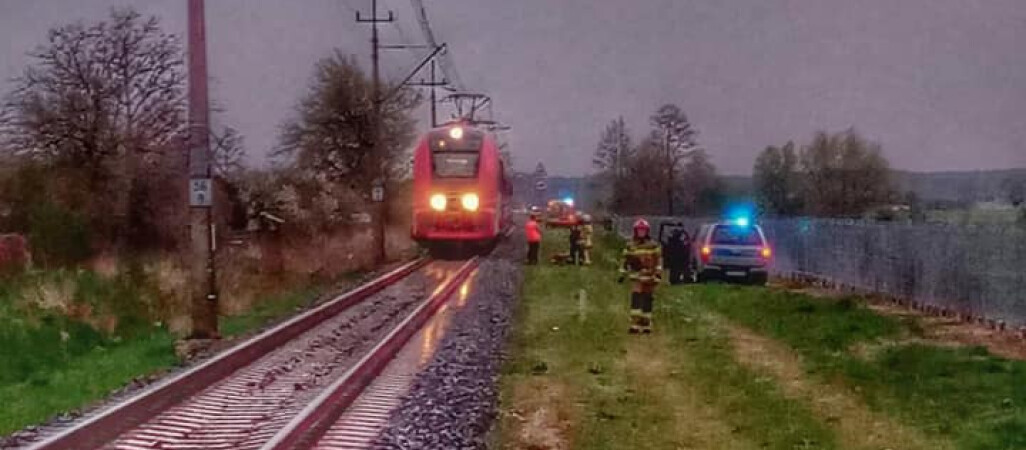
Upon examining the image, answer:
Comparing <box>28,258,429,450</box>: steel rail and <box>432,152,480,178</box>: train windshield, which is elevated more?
<box>432,152,480,178</box>: train windshield

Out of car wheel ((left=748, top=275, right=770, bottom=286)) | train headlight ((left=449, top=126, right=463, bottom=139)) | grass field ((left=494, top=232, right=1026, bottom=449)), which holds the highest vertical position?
train headlight ((left=449, top=126, right=463, bottom=139))

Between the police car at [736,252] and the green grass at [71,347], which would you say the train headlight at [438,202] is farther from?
the green grass at [71,347]

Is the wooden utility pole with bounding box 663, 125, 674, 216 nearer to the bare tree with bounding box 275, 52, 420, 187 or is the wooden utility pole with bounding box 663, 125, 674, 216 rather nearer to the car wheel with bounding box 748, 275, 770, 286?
the bare tree with bounding box 275, 52, 420, 187

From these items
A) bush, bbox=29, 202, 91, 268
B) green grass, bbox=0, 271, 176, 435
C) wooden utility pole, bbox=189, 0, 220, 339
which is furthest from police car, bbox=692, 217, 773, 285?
bush, bbox=29, 202, 91, 268

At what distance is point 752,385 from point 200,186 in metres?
9.50

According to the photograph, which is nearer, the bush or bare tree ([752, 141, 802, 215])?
the bush

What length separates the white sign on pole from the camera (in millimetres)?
19594

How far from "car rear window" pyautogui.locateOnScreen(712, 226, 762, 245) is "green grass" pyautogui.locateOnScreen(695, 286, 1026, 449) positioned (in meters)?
7.10

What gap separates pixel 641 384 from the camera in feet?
47.2

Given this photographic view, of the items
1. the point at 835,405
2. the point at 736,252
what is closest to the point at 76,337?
the point at 835,405

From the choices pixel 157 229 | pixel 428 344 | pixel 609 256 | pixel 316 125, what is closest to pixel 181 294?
Result: pixel 428 344

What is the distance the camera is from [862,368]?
15.5 metres

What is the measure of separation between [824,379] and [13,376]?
1020 cm

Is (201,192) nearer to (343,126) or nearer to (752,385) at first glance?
(752,385)
